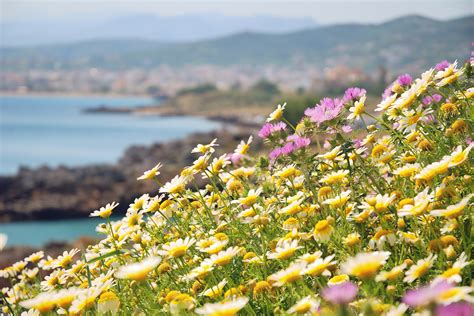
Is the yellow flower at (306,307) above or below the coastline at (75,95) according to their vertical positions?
above

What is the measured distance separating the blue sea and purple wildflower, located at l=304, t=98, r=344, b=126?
16096 mm

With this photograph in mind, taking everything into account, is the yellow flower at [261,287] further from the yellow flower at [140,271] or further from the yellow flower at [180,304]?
the yellow flower at [140,271]

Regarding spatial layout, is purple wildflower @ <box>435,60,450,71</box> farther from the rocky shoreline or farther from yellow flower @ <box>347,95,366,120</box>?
the rocky shoreline

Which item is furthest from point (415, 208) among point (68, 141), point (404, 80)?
point (68, 141)

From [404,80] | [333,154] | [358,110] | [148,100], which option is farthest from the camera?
[148,100]

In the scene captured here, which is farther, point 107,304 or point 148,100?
point 148,100

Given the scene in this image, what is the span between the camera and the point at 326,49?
16388 cm

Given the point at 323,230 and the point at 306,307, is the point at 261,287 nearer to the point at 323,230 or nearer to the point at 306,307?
the point at 323,230

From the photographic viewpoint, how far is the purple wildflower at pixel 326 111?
2.64 m

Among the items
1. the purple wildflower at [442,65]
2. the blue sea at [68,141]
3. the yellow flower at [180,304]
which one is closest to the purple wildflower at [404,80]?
the purple wildflower at [442,65]

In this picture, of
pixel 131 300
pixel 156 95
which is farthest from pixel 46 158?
pixel 156 95

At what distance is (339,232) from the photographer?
215 centimetres

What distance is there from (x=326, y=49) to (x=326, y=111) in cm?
16558

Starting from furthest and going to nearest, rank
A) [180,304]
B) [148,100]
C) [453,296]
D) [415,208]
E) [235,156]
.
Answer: [148,100]
[235,156]
[415,208]
[180,304]
[453,296]
